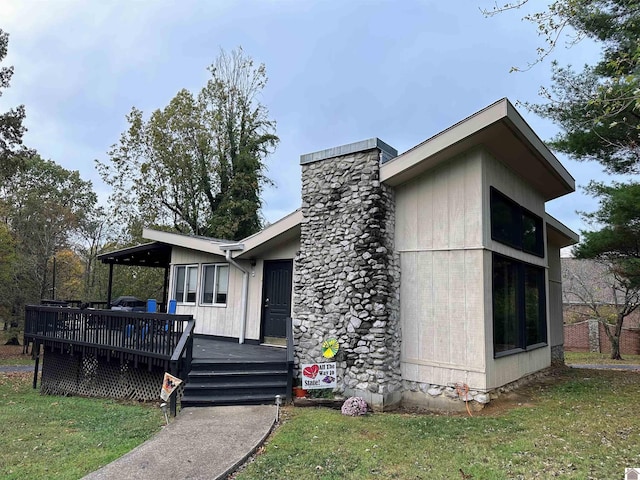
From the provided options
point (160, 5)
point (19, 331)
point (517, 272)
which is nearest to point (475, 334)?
point (517, 272)

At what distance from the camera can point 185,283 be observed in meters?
11.2

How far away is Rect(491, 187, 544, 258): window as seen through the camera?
678cm

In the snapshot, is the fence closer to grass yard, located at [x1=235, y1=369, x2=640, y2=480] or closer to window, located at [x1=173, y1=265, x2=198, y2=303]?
grass yard, located at [x1=235, y1=369, x2=640, y2=480]

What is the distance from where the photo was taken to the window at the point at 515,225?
678 cm

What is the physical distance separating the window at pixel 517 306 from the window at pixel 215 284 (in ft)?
20.9

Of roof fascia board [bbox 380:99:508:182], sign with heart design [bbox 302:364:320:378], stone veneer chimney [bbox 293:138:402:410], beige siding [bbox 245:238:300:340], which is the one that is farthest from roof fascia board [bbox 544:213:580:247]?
sign with heart design [bbox 302:364:320:378]

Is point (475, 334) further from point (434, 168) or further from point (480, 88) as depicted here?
Result: point (480, 88)

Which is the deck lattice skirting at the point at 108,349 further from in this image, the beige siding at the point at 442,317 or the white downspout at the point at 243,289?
the beige siding at the point at 442,317

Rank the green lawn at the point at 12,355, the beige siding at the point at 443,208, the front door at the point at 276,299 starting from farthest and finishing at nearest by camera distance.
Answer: the green lawn at the point at 12,355
the front door at the point at 276,299
the beige siding at the point at 443,208

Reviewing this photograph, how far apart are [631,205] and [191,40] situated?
40.6 feet

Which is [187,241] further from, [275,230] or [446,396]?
[446,396]

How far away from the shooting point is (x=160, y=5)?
10617 mm

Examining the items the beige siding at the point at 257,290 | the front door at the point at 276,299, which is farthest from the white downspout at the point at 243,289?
the front door at the point at 276,299

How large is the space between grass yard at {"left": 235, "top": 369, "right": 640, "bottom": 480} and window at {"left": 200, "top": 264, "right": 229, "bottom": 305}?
4932mm
